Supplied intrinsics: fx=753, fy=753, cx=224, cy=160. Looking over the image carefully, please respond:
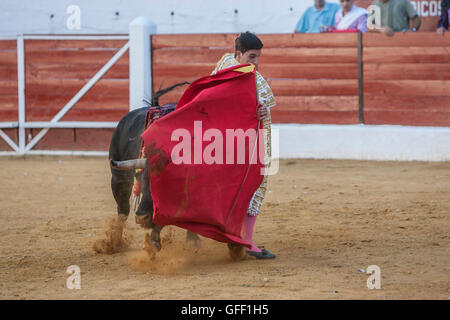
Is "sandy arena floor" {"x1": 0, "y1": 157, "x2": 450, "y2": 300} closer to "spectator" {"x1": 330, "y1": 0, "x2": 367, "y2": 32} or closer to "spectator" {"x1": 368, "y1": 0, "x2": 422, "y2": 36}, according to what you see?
"spectator" {"x1": 368, "y1": 0, "x2": 422, "y2": 36}

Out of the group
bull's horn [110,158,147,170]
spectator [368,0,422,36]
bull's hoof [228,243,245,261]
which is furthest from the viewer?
spectator [368,0,422,36]

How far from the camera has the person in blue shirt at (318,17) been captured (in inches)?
339

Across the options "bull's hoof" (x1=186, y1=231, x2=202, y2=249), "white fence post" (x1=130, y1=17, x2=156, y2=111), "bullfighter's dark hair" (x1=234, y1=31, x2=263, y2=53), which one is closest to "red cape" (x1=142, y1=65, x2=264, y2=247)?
"bullfighter's dark hair" (x1=234, y1=31, x2=263, y2=53)

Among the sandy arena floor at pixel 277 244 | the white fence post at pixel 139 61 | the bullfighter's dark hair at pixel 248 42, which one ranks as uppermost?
the white fence post at pixel 139 61

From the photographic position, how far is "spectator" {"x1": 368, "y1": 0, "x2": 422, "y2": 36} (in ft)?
26.1

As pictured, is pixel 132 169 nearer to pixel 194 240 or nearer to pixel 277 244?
pixel 194 240

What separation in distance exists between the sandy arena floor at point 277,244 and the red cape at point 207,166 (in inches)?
10.2

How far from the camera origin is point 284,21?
975cm

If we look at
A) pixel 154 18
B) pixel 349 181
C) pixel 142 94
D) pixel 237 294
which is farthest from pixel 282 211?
pixel 154 18

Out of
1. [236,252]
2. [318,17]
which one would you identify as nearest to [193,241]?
[236,252]

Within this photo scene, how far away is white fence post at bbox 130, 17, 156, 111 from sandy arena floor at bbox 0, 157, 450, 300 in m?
1.90

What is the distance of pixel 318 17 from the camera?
28.4 feet

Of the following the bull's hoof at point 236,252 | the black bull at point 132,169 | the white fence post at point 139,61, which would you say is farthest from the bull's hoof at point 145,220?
the white fence post at point 139,61

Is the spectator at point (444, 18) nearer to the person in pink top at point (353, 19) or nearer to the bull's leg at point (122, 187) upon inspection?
the person in pink top at point (353, 19)
